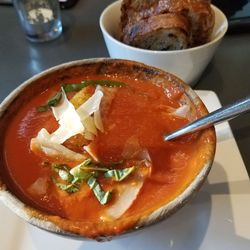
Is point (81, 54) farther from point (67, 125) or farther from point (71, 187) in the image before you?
point (71, 187)

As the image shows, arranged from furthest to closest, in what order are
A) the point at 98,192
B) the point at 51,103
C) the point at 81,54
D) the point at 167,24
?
the point at 81,54 < the point at 167,24 < the point at 51,103 < the point at 98,192

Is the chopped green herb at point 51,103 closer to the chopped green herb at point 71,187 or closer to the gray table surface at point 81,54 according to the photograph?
the chopped green herb at point 71,187

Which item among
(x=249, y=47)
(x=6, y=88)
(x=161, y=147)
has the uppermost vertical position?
(x=161, y=147)

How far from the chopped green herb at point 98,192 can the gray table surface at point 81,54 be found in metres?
0.46

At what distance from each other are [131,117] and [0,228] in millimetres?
301

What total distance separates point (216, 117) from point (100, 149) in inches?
7.8

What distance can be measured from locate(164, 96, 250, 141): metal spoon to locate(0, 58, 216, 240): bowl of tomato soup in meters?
0.02

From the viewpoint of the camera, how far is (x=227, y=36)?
1.35m

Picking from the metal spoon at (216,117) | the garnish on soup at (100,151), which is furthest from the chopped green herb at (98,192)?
the metal spoon at (216,117)

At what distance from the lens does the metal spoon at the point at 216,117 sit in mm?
643

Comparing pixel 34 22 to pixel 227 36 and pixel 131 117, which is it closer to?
pixel 227 36

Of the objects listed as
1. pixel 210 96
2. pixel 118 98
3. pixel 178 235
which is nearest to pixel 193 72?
pixel 210 96

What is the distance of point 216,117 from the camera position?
69cm

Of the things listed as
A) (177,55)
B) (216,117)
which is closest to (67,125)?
(216,117)
